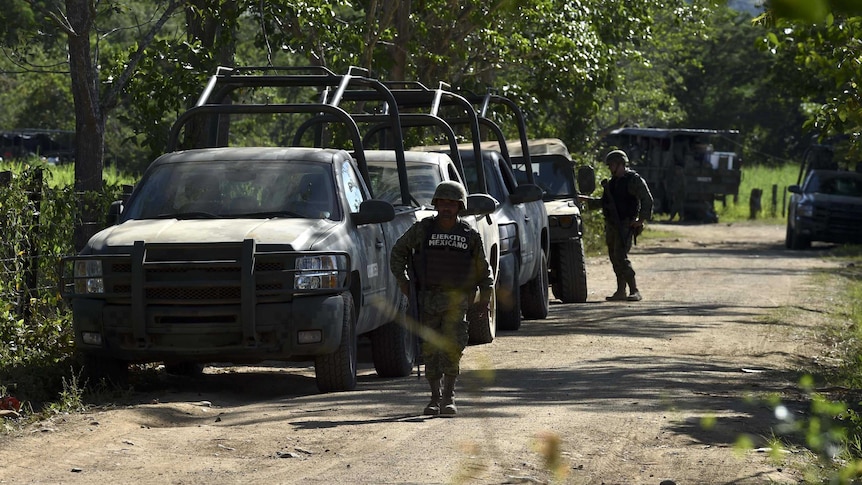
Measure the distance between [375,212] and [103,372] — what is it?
2.05 meters

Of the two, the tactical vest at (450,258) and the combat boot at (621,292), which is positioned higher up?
the tactical vest at (450,258)

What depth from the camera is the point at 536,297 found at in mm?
15156

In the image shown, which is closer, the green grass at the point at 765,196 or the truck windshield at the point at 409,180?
the truck windshield at the point at 409,180

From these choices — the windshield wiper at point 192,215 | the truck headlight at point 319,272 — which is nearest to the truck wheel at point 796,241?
the windshield wiper at point 192,215

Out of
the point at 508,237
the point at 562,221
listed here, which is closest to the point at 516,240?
the point at 508,237

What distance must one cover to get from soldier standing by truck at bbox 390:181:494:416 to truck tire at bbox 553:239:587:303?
8861mm

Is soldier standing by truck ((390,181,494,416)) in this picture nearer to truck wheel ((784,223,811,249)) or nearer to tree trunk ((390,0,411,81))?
tree trunk ((390,0,411,81))

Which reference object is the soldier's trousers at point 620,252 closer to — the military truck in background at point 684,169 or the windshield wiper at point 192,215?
the windshield wiper at point 192,215

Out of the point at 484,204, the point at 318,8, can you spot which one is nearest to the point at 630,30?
the point at 318,8

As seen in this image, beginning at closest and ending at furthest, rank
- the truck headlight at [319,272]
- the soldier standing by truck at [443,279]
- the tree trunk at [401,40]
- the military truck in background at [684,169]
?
1. the soldier standing by truck at [443,279]
2. the truck headlight at [319,272]
3. the tree trunk at [401,40]
4. the military truck in background at [684,169]

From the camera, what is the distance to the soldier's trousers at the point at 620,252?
17406 mm

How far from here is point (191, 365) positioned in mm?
10594

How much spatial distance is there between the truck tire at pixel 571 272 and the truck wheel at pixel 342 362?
810 centimetres

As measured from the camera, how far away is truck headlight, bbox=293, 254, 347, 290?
28.6ft
